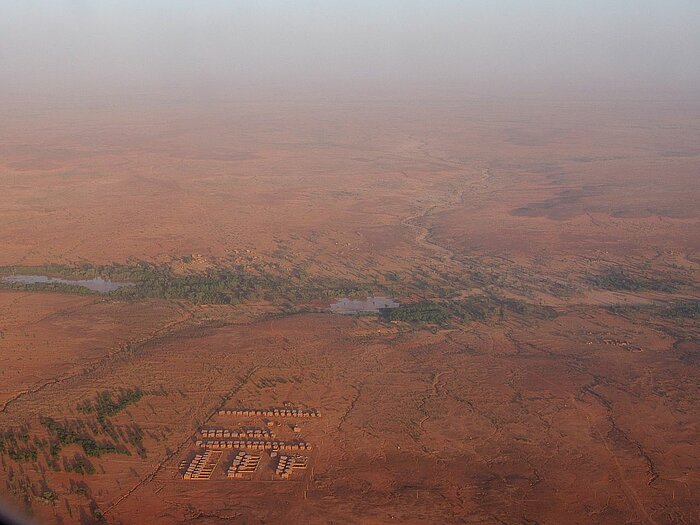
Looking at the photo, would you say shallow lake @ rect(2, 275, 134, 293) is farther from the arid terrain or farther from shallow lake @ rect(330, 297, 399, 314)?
shallow lake @ rect(330, 297, 399, 314)

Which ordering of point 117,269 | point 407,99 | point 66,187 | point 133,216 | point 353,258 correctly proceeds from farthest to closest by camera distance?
point 407,99
point 66,187
point 133,216
point 353,258
point 117,269

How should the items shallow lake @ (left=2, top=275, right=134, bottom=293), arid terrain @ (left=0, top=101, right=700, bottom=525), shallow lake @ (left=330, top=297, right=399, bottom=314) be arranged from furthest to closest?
shallow lake @ (left=2, top=275, right=134, bottom=293)
shallow lake @ (left=330, top=297, right=399, bottom=314)
arid terrain @ (left=0, top=101, right=700, bottom=525)

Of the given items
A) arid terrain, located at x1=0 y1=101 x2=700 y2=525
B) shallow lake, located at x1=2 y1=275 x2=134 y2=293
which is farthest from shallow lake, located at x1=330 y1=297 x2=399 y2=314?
shallow lake, located at x1=2 y1=275 x2=134 y2=293

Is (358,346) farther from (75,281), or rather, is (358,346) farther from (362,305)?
(75,281)

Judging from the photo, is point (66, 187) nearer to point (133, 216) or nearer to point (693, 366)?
point (133, 216)

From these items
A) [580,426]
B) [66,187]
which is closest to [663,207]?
[580,426]

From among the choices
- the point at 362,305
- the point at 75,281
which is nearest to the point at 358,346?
the point at 362,305
